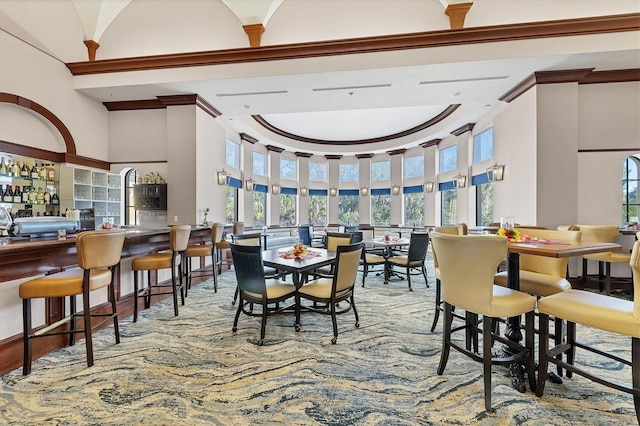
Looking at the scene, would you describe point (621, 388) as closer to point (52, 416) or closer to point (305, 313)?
point (305, 313)

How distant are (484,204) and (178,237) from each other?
275 inches

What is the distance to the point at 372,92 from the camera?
5.45m

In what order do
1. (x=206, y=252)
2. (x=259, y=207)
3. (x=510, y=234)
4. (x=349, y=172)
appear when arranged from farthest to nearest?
(x=349, y=172)
(x=259, y=207)
(x=206, y=252)
(x=510, y=234)

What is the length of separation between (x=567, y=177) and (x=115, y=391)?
21.9 ft

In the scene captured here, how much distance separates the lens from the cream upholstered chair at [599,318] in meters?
1.61

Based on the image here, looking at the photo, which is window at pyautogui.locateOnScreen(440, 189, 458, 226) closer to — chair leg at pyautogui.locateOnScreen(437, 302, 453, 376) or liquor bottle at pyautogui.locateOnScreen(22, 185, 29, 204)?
chair leg at pyautogui.locateOnScreen(437, 302, 453, 376)

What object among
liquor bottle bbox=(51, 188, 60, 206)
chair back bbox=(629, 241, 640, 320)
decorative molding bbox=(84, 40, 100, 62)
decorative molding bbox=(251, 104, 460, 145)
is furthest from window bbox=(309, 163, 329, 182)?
chair back bbox=(629, 241, 640, 320)

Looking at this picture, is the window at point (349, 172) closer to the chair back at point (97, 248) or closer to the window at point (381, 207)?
the window at point (381, 207)

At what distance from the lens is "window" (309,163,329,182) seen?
10992 millimetres

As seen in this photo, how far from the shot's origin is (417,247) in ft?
16.2

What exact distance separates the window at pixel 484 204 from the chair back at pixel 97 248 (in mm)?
7280

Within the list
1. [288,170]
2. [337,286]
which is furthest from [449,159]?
[337,286]

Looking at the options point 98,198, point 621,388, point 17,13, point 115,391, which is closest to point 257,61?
point 17,13

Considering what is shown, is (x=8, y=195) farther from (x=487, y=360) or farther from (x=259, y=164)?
(x=487, y=360)
